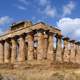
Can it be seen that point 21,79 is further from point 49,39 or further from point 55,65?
point 49,39

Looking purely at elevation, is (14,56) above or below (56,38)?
below

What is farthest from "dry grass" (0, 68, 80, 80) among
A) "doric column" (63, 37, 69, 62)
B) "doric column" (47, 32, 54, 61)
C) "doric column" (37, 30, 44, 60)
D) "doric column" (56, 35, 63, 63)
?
"doric column" (63, 37, 69, 62)

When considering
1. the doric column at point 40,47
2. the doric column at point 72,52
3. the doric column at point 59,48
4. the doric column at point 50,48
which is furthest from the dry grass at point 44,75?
the doric column at point 72,52

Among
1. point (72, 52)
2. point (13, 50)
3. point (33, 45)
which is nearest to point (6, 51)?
point (13, 50)

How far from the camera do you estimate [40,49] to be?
39812 mm

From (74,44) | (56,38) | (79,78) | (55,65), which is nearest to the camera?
(79,78)

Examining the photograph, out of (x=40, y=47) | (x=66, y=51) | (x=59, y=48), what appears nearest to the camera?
(x=40, y=47)

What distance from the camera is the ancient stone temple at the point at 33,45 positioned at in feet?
133

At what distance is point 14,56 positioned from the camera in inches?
1785

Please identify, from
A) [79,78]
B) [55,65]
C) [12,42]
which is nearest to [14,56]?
[12,42]

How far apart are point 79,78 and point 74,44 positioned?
1095 inches

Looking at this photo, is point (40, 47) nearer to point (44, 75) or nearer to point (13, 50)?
point (13, 50)

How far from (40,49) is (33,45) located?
3.34 m

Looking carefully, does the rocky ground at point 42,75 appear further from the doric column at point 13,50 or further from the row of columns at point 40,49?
the doric column at point 13,50
